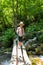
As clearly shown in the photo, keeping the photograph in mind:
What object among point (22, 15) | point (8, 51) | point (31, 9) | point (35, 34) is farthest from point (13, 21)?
point (8, 51)

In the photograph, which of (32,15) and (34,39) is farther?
(32,15)

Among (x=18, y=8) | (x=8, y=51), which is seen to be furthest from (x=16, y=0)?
(x=8, y=51)

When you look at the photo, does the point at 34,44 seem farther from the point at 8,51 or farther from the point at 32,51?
the point at 8,51

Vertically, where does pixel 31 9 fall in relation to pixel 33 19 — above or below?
above

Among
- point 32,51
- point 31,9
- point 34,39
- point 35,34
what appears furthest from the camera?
point 31,9

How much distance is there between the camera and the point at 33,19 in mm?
21016

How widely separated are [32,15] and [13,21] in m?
1.98

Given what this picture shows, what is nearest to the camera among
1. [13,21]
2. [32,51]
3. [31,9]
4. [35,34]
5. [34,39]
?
[32,51]

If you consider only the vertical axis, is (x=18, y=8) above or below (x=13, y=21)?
above

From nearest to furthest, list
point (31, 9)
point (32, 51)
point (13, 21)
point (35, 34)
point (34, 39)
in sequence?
point (32, 51)
point (34, 39)
point (35, 34)
point (31, 9)
point (13, 21)

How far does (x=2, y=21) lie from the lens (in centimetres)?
2169

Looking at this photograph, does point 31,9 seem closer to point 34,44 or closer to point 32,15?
point 32,15

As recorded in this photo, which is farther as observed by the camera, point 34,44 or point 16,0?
point 16,0

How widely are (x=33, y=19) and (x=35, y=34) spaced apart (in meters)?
5.03
